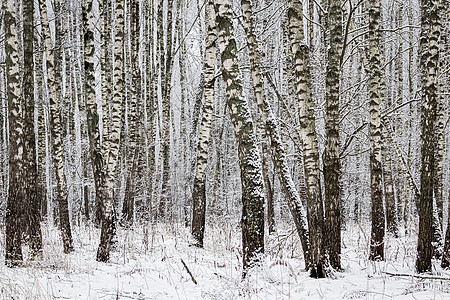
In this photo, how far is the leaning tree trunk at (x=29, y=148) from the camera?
6.88m

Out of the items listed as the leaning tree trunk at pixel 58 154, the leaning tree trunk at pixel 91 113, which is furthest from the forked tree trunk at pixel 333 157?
the leaning tree trunk at pixel 58 154

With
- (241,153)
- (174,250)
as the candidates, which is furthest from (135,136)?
(241,153)

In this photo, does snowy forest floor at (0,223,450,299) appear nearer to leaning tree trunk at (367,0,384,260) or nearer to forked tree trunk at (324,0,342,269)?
forked tree trunk at (324,0,342,269)

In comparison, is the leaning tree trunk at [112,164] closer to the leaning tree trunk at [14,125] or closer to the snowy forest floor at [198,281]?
the snowy forest floor at [198,281]

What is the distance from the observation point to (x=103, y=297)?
4965 mm

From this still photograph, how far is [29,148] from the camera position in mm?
7039

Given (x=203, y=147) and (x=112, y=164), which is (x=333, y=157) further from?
(x=112, y=164)

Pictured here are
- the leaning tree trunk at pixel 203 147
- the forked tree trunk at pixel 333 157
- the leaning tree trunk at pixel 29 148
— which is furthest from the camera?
the leaning tree trunk at pixel 203 147

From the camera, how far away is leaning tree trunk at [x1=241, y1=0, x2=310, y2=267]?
6.26 meters

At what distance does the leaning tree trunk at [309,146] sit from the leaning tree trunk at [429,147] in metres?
1.56

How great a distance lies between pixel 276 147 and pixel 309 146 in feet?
2.33

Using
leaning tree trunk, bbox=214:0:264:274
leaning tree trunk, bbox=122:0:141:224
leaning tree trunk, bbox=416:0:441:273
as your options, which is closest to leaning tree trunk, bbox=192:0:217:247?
leaning tree trunk, bbox=122:0:141:224

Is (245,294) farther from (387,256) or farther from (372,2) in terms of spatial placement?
(372,2)

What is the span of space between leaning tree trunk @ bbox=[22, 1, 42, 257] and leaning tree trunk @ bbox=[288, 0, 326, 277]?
16.3ft
